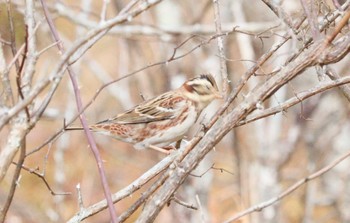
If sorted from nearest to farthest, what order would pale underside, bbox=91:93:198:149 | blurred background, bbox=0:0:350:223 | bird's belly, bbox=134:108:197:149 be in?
bird's belly, bbox=134:108:197:149
pale underside, bbox=91:93:198:149
blurred background, bbox=0:0:350:223

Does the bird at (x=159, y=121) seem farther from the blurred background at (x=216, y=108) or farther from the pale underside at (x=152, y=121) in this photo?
the blurred background at (x=216, y=108)

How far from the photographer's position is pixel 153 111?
4.85 metres

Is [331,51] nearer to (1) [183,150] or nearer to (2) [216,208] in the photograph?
(1) [183,150]

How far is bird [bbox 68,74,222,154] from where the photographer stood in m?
4.60

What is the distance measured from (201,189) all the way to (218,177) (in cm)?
287

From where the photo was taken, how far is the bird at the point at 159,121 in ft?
15.1

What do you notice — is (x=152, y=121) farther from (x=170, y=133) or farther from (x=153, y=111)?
(x=170, y=133)

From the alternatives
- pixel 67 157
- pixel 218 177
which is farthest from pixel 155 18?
pixel 67 157

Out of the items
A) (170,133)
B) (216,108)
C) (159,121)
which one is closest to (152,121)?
(159,121)

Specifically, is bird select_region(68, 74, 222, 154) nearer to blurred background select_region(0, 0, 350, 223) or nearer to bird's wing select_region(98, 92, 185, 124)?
bird's wing select_region(98, 92, 185, 124)

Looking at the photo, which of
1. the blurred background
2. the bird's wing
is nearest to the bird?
the bird's wing

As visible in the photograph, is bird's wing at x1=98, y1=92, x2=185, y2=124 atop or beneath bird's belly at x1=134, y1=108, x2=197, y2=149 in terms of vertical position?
atop

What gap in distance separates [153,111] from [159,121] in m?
0.08

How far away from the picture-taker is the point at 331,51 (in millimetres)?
2344
